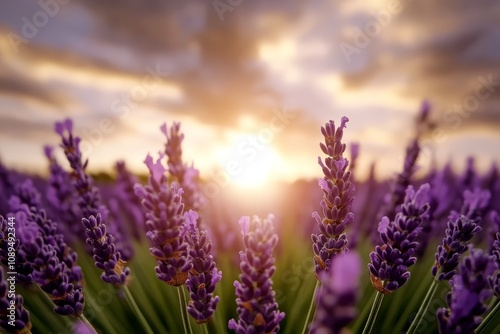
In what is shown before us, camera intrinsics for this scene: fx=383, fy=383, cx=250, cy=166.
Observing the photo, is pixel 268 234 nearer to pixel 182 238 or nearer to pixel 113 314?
pixel 182 238

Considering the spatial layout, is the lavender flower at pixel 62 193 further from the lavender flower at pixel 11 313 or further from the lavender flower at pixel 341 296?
the lavender flower at pixel 341 296

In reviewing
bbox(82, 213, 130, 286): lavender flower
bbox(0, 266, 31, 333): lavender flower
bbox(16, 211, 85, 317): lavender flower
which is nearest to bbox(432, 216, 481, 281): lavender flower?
bbox(82, 213, 130, 286): lavender flower

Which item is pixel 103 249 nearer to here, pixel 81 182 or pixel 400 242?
pixel 81 182

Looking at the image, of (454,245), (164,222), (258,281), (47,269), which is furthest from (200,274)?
(454,245)

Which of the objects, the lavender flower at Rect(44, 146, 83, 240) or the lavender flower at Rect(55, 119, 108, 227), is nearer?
the lavender flower at Rect(55, 119, 108, 227)

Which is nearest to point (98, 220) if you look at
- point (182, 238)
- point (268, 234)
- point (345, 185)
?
point (182, 238)

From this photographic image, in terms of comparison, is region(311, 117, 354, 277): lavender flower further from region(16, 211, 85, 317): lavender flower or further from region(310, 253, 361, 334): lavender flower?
region(16, 211, 85, 317): lavender flower
